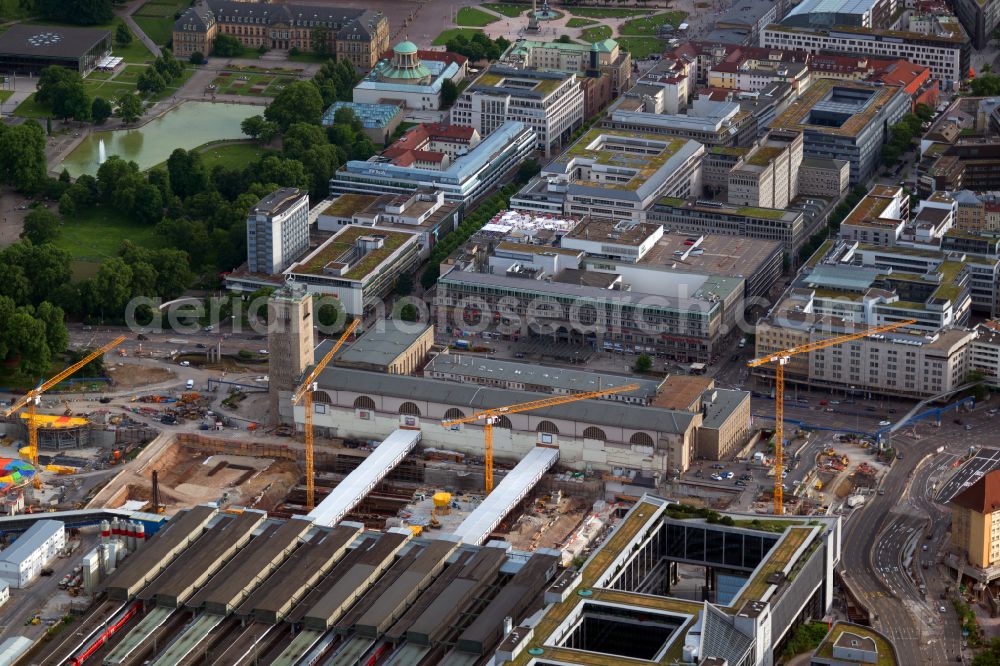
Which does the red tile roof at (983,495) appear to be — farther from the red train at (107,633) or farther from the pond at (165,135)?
the pond at (165,135)

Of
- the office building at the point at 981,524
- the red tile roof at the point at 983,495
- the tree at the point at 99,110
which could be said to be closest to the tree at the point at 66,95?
the tree at the point at 99,110

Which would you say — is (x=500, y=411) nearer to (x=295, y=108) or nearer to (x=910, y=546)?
(x=910, y=546)

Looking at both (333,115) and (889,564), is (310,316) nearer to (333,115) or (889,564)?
(889,564)

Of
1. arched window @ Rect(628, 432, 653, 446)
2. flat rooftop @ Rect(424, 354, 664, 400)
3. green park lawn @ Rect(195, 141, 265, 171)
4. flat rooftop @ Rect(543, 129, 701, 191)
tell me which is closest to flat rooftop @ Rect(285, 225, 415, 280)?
flat rooftop @ Rect(543, 129, 701, 191)

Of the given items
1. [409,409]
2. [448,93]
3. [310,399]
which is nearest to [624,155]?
[448,93]

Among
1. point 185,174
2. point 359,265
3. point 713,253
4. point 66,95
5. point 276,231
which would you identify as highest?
point 276,231

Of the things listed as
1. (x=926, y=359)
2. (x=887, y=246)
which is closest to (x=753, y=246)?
(x=887, y=246)
